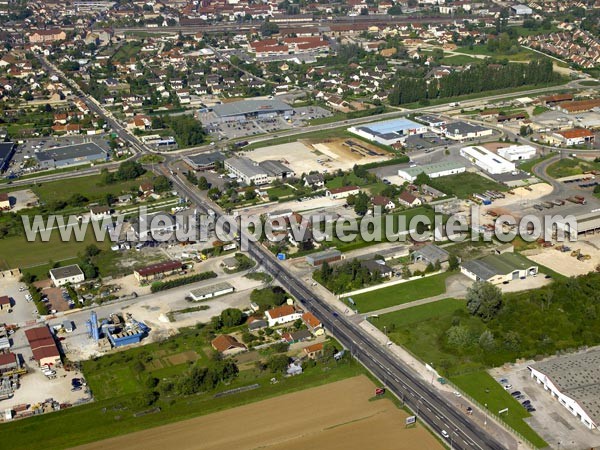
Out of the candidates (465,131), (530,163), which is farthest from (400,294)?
(465,131)

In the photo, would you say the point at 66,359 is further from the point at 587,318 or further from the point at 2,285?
the point at 587,318

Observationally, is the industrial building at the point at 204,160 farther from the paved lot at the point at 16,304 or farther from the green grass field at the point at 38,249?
the paved lot at the point at 16,304

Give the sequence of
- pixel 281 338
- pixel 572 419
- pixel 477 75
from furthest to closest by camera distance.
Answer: pixel 477 75 < pixel 281 338 < pixel 572 419

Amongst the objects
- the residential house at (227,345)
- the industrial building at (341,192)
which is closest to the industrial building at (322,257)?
the residential house at (227,345)

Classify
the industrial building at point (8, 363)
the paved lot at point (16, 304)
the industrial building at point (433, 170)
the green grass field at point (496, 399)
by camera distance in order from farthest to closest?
the industrial building at point (433, 170)
the paved lot at point (16, 304)
the industrial building at point (8, 363)
the green grass field at point (496, 399)

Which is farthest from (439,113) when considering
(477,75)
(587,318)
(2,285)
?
(2,285)

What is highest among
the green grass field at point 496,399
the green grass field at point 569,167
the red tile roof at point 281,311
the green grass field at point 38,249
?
the green grass field at point 496,399

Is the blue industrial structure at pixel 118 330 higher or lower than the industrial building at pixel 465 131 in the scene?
lower
